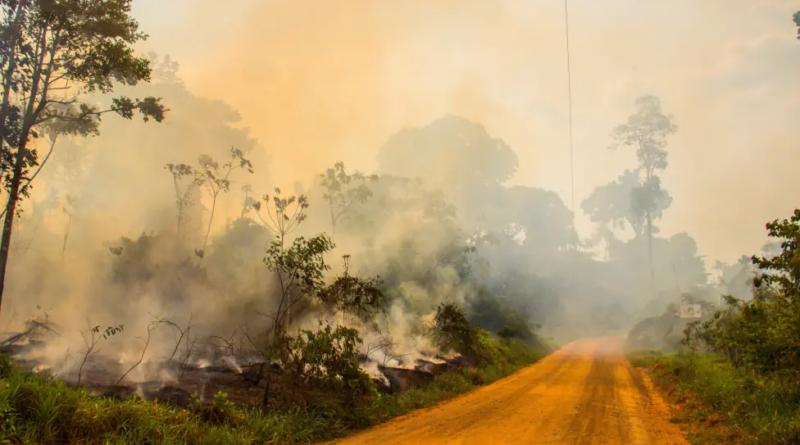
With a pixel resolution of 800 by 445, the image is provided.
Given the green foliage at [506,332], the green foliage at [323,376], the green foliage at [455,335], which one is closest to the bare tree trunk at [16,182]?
the green foliage at [323,376]

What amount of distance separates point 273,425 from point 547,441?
5645 millimetres

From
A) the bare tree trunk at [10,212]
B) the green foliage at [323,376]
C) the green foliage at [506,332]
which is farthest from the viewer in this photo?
the green foliage at [506,332]

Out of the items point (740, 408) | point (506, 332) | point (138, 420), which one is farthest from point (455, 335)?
point (138, 420)

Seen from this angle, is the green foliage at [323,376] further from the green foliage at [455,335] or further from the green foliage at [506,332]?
the green foliage at [506,332]

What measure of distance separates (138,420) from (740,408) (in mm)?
12209

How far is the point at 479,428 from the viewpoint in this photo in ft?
33.5

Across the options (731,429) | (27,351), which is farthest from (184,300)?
(731,429)

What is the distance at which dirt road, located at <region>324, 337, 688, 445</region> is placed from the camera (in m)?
9.33

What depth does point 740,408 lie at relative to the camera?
993 centimetres

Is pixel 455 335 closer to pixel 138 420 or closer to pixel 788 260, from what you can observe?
pixel 788 260

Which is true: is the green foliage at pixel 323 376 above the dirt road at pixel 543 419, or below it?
above

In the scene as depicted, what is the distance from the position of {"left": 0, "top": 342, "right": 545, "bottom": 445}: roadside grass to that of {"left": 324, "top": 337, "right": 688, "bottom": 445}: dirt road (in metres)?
0.96

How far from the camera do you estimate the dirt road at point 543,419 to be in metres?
9.33

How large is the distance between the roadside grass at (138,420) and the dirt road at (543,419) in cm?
96
